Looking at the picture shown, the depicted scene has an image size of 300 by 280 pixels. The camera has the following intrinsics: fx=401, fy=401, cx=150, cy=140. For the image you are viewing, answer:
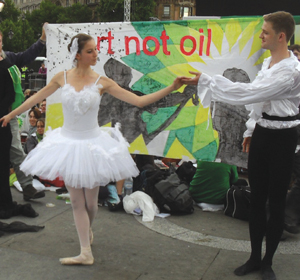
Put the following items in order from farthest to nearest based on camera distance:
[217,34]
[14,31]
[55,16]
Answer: [55,16] → [14,31] → [217,34]

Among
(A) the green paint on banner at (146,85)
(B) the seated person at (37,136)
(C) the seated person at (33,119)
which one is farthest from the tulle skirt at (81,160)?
(C) the seated person at (33,119)

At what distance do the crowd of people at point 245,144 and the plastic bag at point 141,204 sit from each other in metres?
1.23

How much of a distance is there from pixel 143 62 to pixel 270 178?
8.62 ft

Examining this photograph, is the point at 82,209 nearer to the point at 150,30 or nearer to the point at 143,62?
the point at 143,62

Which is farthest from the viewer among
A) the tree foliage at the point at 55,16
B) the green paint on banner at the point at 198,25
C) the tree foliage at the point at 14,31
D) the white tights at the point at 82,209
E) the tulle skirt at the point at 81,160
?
the tree foliage at the point at 55,16

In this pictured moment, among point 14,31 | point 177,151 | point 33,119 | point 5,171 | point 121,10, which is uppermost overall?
point 121,10

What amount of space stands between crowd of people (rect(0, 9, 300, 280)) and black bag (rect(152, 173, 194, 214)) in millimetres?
1365

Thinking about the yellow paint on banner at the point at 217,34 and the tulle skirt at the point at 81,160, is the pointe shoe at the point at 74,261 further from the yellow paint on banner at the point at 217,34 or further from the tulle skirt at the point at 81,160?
the yellow paint on banner at the point at 217,34

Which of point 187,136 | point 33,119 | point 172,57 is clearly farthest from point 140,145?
point 33,119

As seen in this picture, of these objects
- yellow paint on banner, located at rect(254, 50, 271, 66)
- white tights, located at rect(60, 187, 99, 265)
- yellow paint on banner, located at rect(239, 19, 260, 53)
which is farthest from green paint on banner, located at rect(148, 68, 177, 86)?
white tights, located at rect(60, 187, 99, 265)

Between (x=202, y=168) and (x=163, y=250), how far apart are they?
1.70 m

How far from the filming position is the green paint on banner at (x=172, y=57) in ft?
16.6

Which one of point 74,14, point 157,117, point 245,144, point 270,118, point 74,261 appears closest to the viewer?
point 270,118

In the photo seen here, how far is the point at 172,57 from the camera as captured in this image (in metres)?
5.09
